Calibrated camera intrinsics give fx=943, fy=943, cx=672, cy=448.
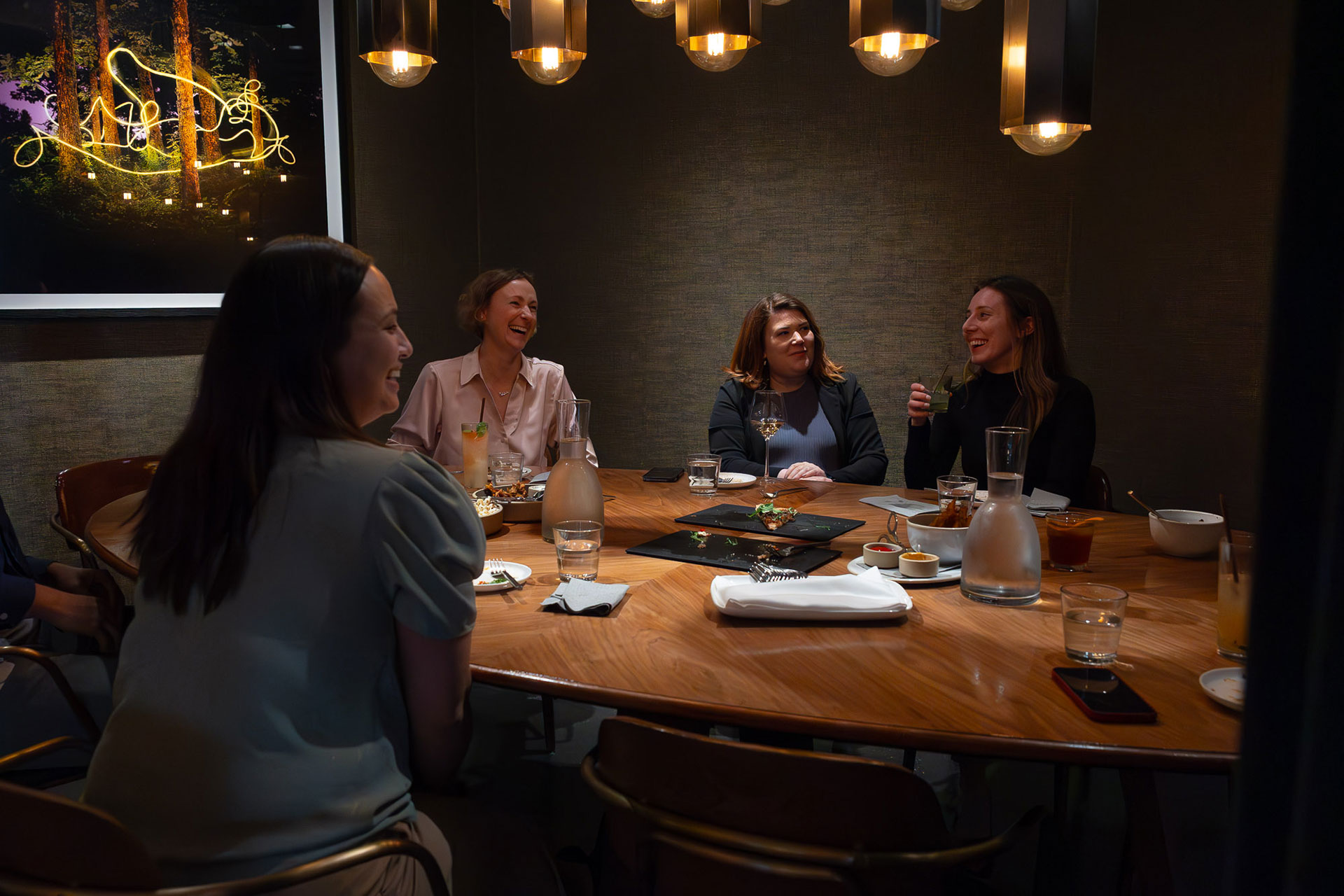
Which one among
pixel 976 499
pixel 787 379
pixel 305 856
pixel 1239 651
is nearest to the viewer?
pixel 305 856

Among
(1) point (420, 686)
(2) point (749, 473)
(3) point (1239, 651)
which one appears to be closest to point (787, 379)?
(2) point (749, 473)

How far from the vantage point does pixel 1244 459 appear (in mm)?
3188

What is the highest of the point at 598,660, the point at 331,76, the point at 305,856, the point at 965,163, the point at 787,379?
the point at 331,76

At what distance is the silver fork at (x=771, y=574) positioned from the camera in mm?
1767

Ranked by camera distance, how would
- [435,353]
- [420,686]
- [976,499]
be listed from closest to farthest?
[420,686] → [976,499] → [435,353]

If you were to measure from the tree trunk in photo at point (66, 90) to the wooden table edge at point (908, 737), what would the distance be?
305 cm

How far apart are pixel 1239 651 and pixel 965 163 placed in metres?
3.22

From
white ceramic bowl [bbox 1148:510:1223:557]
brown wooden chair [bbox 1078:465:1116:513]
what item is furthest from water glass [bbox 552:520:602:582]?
brown wooden chair [bbox 1078:465:1116:513]

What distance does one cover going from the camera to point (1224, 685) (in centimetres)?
128

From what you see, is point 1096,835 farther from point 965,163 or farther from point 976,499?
point 965,163

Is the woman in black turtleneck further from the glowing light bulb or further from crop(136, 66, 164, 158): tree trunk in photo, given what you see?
crop(136, 66, 164, 158): tree trunk in photo

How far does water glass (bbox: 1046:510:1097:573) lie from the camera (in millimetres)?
1938

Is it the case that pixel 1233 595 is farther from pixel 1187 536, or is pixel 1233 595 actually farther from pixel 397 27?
pixel 397 27

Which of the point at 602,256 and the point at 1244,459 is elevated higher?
the point at 602,256
